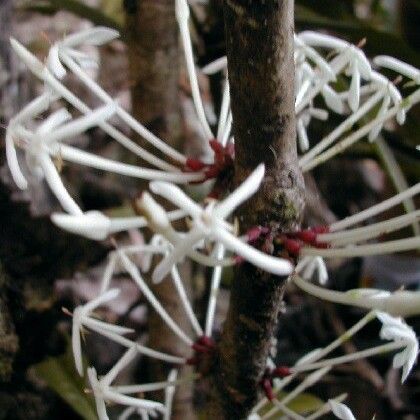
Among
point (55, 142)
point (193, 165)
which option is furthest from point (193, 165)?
point (55, 142)

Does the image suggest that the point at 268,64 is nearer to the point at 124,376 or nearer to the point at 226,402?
the point at 226,402

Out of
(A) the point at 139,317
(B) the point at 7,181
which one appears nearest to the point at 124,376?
(A) the point at 139,317

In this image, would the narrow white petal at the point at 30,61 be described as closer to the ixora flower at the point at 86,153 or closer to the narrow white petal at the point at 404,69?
the ixora flower at the point at 86,153

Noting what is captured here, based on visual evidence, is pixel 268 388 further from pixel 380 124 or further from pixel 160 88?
pixel 160 88

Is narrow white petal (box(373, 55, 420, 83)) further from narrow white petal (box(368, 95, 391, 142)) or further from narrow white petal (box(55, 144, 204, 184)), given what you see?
narrow white petal (box(55, 144, 204, 184))

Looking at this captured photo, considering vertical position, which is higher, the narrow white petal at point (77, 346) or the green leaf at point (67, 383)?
the narrow white petal at point (77, 346)

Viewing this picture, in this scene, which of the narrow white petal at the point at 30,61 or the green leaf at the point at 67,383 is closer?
the narrow white petal at the point at 30,61

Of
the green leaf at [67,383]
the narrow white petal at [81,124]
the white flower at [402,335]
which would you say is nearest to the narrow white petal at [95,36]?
the narrow white petal at [81,124]
